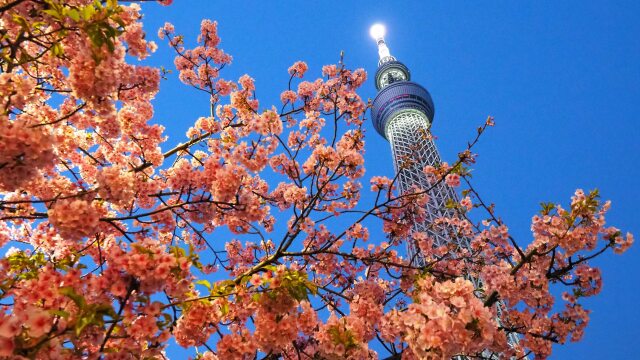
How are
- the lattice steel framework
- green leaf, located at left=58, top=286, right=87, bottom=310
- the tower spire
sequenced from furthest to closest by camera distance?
the tower spire → the lattice steel framework → green leaf, located at left=58, top=286, right=87, bottom=310

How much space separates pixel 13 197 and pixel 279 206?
3799mm

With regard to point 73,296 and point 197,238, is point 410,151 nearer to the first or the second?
point 197,238

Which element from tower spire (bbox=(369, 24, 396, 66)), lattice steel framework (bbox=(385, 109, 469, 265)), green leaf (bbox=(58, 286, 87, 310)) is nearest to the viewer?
green leaf (bbox=(58, 286, 87, 310))

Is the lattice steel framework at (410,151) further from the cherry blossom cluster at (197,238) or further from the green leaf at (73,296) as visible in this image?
the green leaf at (73,296)

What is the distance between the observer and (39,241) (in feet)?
17.1

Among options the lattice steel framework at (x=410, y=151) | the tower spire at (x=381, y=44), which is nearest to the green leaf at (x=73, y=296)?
the lattice steel framework at (x=410, y=151)

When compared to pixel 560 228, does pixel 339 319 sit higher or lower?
lower

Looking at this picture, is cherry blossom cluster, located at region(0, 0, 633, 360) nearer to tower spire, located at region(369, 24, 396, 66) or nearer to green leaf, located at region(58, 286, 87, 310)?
green leaf, located at region(58, 286, 87, 310)

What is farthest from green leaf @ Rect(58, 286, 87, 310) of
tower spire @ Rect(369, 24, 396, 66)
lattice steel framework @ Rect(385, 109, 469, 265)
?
tower spire @ Rect(369, 24, 396, 66)

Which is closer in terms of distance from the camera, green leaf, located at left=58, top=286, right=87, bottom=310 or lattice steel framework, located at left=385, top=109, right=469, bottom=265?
green leaf, located at left=58, top=286, right=87, bottom=310

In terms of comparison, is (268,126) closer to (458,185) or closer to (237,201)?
(237,201)

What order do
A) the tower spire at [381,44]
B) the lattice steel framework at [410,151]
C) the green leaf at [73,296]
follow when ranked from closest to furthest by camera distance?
the green leaf at [73,296] < the lattice steel framework at [410,151] < the tower spire at [381,44]

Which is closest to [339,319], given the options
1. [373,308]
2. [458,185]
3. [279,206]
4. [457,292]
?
[457,292]

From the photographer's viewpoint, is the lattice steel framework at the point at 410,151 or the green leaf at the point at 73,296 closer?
the green leaf at the point at 73,296
